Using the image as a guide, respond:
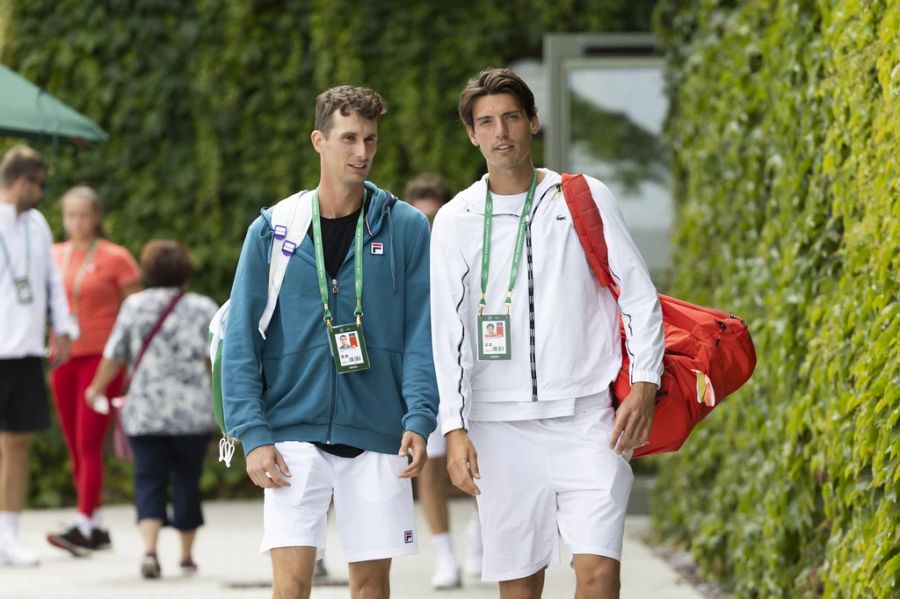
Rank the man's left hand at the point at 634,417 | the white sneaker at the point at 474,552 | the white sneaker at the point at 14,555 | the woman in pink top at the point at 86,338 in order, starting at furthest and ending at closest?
the woman in pink top at the point at 86,338
the white sneaker at the point at 14,555
the white sneaker at the point at 474,552
the man's left hand at the point at 634,417

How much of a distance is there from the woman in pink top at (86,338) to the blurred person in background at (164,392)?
0.85 meters

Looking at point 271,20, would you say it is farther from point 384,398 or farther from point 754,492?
point 384,398

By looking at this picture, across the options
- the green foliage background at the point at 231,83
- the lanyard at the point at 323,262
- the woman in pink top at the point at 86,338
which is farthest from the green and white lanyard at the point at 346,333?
the green foliage background at the point at 231,83

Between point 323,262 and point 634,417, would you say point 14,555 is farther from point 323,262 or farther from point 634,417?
point 634,417

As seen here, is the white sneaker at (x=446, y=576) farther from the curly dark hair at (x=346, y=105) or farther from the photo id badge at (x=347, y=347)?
the curly dark hair at (x=346, y=105)

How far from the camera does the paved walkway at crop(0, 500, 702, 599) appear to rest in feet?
27.2

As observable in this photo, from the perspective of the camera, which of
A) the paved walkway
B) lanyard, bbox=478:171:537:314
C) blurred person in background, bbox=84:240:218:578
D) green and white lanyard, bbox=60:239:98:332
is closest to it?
lanyard, bbox=478:171:537:314

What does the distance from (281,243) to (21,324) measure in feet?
15.5

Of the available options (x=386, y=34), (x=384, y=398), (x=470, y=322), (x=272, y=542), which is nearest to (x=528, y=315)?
(x=470, y=322)

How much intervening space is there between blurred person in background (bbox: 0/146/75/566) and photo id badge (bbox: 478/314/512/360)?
16.7 ft

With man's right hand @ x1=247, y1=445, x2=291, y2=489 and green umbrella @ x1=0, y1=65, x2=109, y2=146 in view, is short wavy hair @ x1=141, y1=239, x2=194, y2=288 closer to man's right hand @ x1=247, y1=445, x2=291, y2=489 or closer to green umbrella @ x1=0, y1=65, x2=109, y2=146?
green umbrella @ x1=0, y1=65, x2=109, y2=146

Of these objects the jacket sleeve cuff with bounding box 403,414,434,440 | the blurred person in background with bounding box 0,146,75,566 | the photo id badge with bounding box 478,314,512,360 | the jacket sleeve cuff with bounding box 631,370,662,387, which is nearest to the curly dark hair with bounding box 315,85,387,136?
the photo id badge with bounding box 478,314,512,360

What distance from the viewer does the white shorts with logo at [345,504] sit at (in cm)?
493

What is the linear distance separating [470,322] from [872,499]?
1310mm
